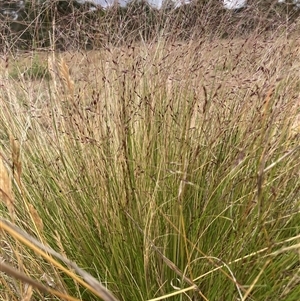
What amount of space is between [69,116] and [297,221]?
814mm

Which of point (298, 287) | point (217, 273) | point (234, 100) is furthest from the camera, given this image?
point (234, 100)

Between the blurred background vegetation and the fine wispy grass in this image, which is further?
the blurred background vegetation

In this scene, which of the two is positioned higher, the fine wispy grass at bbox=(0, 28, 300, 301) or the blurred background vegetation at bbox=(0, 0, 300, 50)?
the blurred background vegetation at bbox=(0, 0, 300, 50)

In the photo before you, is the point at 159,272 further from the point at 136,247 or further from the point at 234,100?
the point at 234,100

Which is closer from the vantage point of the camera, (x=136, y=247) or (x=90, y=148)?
(x=136, y=247)

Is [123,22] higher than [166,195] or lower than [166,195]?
higher

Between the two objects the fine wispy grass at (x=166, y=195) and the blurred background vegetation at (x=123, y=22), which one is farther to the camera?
the blurred background vegetation at (x=123, y=22)

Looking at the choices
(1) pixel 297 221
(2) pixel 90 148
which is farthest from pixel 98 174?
(1) pixel 297 221

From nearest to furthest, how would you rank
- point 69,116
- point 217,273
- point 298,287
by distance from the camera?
point 298,287 < point 217,273 < point 69,116

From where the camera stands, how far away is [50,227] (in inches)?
57.4

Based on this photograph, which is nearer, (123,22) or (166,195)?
(166,195)

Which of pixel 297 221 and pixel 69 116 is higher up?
pixel 69 116

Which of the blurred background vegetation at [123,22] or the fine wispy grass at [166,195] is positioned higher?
the blurred background vegetation at [123,22]

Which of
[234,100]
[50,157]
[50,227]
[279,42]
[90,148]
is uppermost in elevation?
[279,42]
